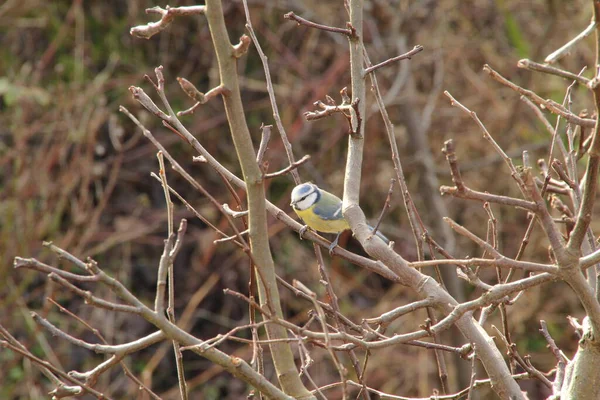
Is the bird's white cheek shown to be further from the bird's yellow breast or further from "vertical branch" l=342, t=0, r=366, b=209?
"vertical branch" l=342, t=0, r=366, b=209

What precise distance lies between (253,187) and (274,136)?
3.87m

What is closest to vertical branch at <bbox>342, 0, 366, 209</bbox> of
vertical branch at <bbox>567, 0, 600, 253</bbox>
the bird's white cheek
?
vertical branch at <bbox>567, 0, 600, 253</bbox>

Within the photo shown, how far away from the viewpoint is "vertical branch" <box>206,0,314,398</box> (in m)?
1.13

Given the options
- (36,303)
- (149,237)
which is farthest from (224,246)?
(36,303)

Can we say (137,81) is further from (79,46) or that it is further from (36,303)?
(36,303)

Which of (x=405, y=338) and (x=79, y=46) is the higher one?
(x=405, y=338)

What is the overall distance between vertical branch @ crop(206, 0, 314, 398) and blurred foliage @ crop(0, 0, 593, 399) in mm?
3229

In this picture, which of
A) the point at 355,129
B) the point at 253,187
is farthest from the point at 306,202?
the point at 253,187

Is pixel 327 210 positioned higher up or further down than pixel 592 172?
further down

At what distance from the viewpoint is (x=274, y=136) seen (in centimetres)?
504

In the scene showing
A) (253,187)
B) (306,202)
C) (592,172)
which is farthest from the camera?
(306,202)

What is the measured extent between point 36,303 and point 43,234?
0.81 metres

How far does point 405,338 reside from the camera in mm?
1161

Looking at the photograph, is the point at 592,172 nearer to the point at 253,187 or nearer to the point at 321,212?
the point at 253,187
